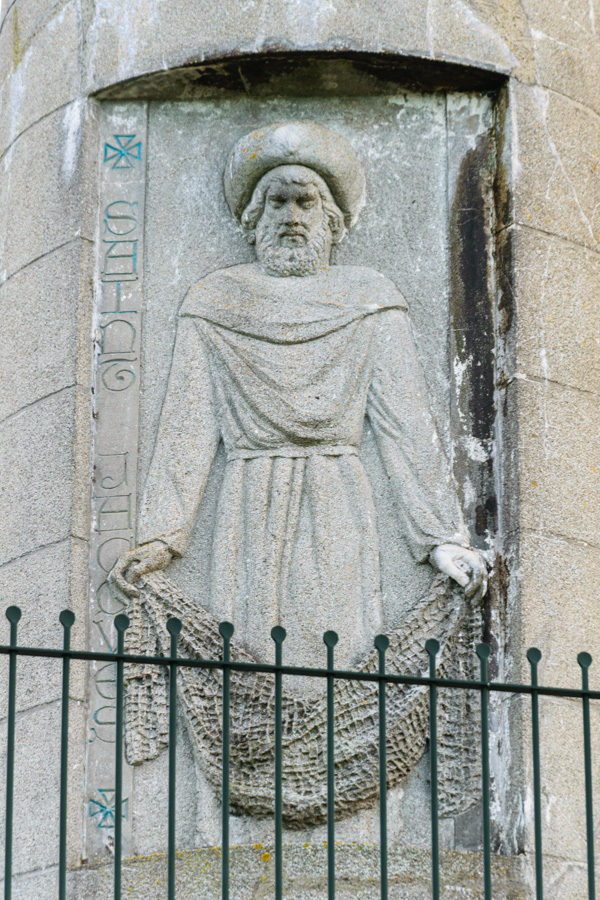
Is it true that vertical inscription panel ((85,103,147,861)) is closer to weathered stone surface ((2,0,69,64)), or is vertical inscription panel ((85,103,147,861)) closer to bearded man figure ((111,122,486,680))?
bearded man figure ((111,122,486,680))

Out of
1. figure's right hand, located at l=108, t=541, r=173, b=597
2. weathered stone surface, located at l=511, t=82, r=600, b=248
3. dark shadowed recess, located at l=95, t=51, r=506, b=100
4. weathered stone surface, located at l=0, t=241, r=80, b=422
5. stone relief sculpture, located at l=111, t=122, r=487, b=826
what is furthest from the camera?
dark shadowed recess, located at l=95, t=51, r=506, b=100

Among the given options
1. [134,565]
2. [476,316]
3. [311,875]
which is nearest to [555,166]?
[476,316]

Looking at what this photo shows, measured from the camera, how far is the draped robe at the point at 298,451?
262 inches

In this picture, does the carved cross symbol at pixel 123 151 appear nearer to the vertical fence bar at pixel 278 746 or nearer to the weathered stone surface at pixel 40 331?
the weathered stone surface at pixel 40 331

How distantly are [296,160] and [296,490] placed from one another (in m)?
1.36

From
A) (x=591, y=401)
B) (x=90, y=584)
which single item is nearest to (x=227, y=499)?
(x=90, y=584)

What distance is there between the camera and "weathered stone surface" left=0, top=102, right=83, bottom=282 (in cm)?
727

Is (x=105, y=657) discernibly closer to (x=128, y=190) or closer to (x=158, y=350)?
(x=158, y=350)

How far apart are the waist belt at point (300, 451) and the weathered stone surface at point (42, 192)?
1230mm

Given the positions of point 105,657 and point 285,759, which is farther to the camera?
point 285,759

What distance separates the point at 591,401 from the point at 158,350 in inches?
69.4

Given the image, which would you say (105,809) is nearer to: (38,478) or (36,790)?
(36,790)

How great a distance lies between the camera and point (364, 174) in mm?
7312

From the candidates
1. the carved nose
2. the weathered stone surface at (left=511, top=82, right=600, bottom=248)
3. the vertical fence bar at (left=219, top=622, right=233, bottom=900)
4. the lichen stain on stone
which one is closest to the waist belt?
the lichen stain on stone
